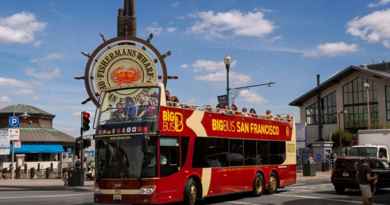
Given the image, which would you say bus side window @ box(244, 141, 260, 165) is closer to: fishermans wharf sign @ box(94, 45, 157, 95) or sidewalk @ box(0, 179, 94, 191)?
sidewalk @ box(0, 179, 94, 191)

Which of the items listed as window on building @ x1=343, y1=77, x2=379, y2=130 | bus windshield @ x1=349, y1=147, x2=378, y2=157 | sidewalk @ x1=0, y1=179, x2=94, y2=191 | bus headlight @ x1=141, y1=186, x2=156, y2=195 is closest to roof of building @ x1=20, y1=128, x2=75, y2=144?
sidewalk @ x1=0, y1=179, x2=94, y2=191

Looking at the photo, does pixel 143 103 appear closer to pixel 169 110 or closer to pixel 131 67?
pixel 169 110

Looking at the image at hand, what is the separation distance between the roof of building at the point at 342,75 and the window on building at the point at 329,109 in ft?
5.60

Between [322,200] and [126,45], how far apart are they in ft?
51.3

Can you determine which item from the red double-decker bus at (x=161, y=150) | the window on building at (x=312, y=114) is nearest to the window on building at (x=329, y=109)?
the window on building at (x=312, y=114)

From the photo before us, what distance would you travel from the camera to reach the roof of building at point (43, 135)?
222 feet

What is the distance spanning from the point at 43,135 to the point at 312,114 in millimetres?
45300

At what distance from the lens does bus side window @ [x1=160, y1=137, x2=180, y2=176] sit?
16578 millimetres

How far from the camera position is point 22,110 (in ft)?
233

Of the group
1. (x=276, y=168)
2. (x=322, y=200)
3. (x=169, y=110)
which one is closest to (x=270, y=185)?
(x=276, y=168)

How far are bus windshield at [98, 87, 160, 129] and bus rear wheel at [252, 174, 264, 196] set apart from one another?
6930 millimetres

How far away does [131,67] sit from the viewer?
32.1m

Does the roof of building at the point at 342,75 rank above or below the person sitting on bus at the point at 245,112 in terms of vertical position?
above

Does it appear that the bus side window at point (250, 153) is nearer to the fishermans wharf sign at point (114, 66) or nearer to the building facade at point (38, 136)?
the fishermans wharf sign at point (114, 66)
